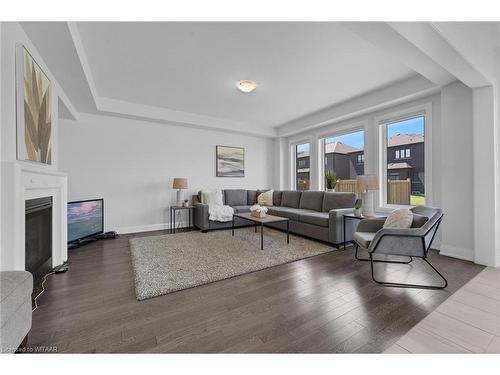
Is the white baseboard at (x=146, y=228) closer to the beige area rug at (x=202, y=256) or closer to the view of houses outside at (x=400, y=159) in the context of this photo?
the beige area rug at (x=202, y=256)

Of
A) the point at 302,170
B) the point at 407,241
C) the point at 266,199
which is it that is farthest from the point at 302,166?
the point at 407,241

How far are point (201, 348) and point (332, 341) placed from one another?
82cm

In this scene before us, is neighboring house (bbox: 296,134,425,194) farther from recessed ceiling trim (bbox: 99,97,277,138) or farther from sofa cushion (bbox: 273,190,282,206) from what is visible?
recessed ceiling trim (bbox: 99,97,277,138)

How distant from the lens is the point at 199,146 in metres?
5.34

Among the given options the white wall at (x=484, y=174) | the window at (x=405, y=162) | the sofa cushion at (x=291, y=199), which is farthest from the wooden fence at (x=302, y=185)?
the white wall at (x=484, y=174)

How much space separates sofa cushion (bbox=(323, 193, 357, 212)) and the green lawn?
0.96 m

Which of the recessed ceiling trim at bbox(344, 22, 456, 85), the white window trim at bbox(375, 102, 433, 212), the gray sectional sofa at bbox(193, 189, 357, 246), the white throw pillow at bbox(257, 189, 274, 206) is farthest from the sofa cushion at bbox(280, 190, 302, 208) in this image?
the recessed ceiling trim at bbox(344, 22, 456, 85)

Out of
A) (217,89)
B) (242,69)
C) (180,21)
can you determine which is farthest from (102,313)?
(217,89)

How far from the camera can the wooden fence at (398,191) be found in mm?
3799

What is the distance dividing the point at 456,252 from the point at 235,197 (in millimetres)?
4193

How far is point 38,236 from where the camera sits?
7.18 ft

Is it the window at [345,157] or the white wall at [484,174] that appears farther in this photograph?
the window at [345,157]

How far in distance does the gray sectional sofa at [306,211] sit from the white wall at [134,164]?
72 centimetres

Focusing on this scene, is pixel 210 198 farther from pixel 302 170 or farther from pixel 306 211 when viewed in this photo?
pixel 302 170
